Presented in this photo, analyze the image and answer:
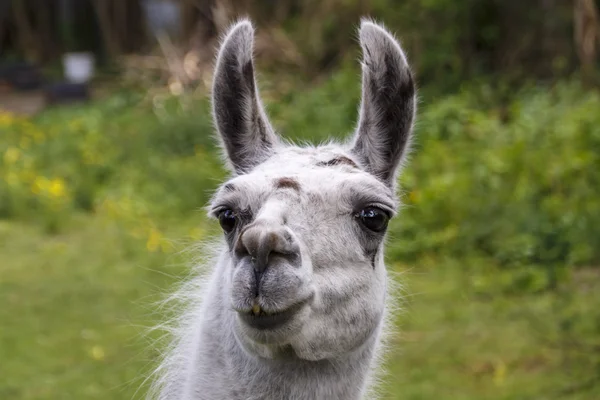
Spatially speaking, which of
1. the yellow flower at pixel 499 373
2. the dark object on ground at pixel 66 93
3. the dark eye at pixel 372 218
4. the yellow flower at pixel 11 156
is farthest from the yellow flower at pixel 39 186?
the dark eye at pixel 372 218

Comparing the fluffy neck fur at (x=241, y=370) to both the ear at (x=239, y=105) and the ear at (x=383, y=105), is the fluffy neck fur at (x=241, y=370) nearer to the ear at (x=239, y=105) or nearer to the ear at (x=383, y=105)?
the ear at (x=239, y=105)

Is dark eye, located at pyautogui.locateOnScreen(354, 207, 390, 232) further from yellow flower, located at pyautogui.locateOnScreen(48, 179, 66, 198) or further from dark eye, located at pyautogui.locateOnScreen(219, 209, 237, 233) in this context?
yellow flower, located at pyautogui.locateOnScreen(48, 179, 66, 198)

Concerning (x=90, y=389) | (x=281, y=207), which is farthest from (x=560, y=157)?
(x=281, y=207)

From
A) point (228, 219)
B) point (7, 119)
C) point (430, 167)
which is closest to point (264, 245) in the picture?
point (228, 219)

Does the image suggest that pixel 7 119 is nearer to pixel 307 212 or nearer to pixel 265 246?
pixel 307 212

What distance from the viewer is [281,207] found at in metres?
3.08

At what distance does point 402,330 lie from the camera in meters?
8.45

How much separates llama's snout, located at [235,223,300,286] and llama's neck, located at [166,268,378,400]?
1.15ft

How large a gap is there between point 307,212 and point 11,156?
11.1 meters

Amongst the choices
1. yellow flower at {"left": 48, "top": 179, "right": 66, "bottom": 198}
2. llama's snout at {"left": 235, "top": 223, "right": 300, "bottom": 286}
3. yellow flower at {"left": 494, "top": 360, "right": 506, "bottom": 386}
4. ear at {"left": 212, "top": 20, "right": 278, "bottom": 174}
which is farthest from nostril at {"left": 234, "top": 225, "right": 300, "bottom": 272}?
yellow flower at {"left": 48, "top": 179, "right": 66, "bottom": 198}

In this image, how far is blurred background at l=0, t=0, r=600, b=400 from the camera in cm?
769

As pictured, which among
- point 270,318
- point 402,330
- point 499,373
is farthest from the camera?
point 402,330

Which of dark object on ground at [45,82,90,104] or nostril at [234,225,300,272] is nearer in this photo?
nostril at [234,225,300,272]

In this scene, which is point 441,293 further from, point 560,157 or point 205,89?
point 205,89
